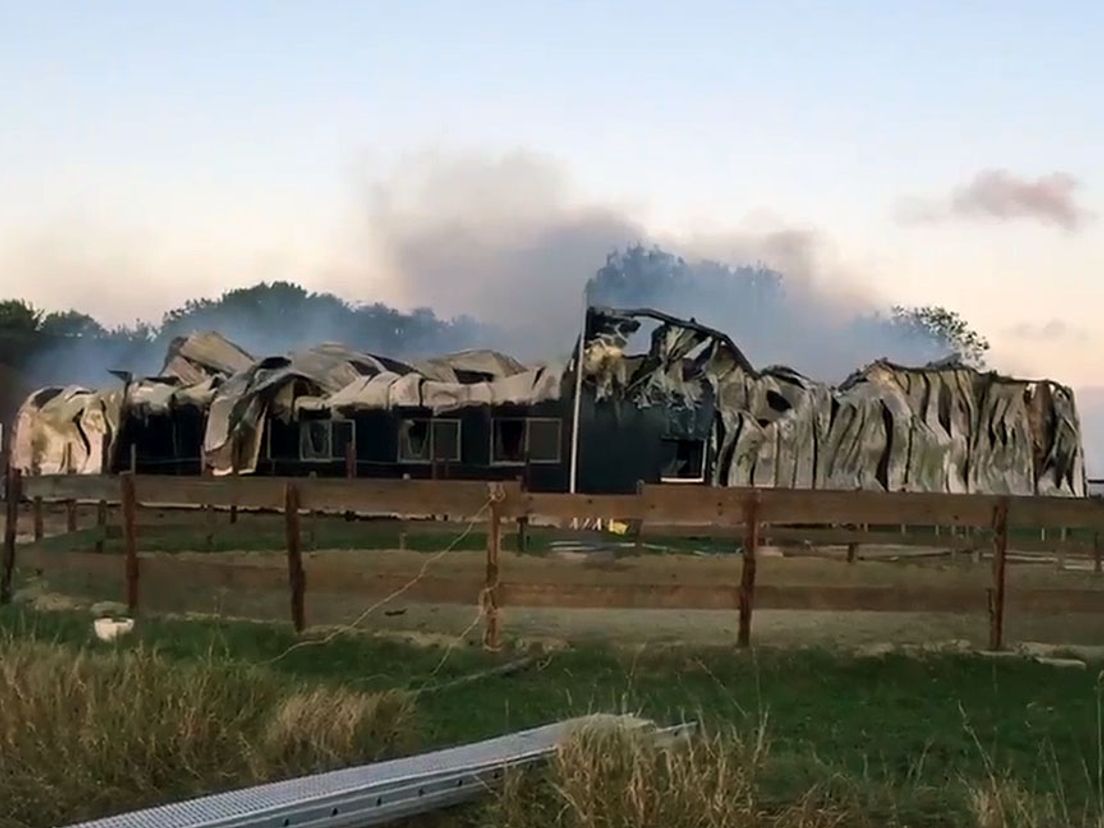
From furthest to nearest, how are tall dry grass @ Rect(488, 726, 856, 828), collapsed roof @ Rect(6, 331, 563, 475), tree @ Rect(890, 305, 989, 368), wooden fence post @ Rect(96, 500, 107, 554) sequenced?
tree @ Rect(890, 305, 989, 368)
collapsed roof @ Rect(6, 331, 563, 475)
wooden fence post @ Rect(96, 500, 107, 554)
tall dry grass @ Rect(488, 726, 856, 828)

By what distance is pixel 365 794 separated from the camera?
→ 14.7ft

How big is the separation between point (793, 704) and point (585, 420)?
1643 centimetres

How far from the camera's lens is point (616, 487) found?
24.4 metres

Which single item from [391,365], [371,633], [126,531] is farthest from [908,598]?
[391,365]

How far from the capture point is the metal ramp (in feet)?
14.0

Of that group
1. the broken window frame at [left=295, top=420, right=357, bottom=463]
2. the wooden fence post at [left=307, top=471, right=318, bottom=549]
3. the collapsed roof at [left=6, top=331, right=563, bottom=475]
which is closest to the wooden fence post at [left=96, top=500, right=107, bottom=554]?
the wooden fence post at [left=307, top=471, right=318, bottom=549]

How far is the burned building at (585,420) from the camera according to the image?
24250mm

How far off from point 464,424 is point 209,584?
14612mm

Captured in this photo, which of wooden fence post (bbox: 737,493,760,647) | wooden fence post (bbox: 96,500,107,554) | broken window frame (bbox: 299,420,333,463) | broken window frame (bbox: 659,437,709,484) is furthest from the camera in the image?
broken window frame (bbox: 299,420,333,463)

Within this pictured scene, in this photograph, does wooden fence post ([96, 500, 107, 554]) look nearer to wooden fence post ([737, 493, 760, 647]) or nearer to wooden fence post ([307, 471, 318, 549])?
wooden fence post ([307, 471, 318, 549])

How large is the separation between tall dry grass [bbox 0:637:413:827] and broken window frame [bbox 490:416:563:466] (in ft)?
60.7

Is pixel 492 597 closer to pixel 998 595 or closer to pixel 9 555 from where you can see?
pixel 998 595

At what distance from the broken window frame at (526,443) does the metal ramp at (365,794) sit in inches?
760

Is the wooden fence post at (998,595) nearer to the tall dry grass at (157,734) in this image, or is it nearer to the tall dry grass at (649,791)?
the tall dry grass at (157,734)
